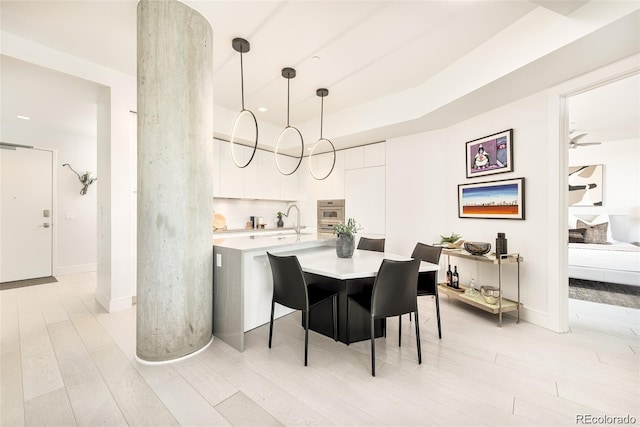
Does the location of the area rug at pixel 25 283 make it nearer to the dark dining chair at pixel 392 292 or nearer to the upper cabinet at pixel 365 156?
the dark dining chair at pixel 392 292

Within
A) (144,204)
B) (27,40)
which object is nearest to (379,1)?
(144,204)

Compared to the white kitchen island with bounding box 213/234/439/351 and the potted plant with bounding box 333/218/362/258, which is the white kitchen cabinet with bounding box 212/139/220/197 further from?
the potted plant with bounding box 333/218/362/258

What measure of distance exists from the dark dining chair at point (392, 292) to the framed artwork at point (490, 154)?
2013 mm

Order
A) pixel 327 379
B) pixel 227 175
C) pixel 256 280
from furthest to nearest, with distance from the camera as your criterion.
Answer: pixel 227 175, pixel 256 280, pixel 327 379

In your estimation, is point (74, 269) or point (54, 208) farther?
point (74, 269)

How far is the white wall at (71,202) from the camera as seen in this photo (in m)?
4.70

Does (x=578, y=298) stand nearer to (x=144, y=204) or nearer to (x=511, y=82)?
(x=511, y=82)

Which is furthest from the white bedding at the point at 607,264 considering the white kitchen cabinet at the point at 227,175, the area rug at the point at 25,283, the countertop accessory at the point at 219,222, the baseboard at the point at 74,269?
the area rug at the point at 25,283

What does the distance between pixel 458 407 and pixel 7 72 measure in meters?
5.03

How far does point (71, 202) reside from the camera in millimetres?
4930

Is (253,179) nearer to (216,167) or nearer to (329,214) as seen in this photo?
(216,167)

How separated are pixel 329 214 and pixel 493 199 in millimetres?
2814

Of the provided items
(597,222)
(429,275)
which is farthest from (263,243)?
(597,222)

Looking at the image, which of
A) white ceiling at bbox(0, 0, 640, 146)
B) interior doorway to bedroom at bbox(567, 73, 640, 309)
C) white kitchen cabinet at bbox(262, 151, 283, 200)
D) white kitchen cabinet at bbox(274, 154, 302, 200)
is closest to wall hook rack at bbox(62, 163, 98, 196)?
white ceiling at bbox(0, 0, 640, 146)
